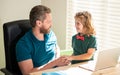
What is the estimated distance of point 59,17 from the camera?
137 inches

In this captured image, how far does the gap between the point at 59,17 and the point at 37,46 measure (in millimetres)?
1173

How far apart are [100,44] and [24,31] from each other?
1041 mm

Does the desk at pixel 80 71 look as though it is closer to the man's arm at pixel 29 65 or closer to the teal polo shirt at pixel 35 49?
the man's arm at pixel 29 65

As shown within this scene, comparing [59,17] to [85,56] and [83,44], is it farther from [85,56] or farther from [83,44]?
[85,56]

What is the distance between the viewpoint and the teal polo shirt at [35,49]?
2.28m

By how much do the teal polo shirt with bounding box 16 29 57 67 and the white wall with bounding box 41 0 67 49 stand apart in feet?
2.94

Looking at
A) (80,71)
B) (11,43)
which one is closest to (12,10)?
(11,43)

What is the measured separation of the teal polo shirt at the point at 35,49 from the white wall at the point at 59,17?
0.89m

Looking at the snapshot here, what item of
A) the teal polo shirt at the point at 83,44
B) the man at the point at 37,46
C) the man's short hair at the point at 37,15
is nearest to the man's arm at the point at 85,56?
the teal polo shirt at the point at 83,44

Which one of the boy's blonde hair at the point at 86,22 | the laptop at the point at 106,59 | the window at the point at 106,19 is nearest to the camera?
the laptop at the point at 106,59

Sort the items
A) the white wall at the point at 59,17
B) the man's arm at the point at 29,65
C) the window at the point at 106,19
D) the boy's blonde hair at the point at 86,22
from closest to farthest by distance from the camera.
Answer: the man's arm at the point at 29,65, the boy's blonde hair at the point at 86,22, the window at the point at 106,19, the white wall at the point at 59,17

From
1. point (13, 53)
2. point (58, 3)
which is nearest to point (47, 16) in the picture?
point (13, 53)

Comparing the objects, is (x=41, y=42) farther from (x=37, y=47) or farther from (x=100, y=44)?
(x=100, y=44)

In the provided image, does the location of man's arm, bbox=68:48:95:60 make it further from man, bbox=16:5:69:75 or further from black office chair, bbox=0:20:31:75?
black office chair, bbox=0:20:31:75
